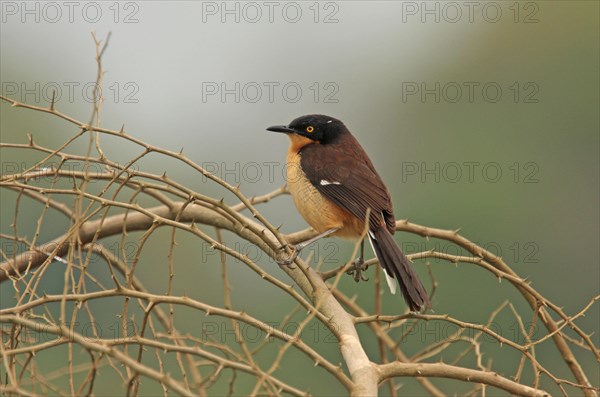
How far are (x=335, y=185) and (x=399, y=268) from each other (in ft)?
3.02

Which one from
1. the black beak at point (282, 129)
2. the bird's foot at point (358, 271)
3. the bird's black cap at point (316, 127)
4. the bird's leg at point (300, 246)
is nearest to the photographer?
the bird's leg at point (300, 246)

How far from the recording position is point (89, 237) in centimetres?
361

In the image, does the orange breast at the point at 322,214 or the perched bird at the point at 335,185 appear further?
the orange breast at the point at 322,214

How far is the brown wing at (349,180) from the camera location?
4.12 m

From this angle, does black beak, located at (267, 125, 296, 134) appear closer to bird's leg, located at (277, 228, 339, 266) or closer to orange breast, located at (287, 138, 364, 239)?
orange breast, located at (287, 138, 364, 239)

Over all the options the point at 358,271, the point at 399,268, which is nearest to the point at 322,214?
the point at 358,271

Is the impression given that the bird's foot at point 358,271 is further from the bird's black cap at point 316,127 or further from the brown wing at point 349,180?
the bird's black cap at point 316,127

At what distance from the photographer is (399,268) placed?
3.47 metres

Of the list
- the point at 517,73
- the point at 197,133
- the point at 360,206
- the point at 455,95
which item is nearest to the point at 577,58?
the point at 517,73

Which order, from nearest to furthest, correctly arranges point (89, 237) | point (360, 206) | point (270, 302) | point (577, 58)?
1. point (89, 237)
2. point (360, 206)
3. point (270, 302)
4. point (577, 58)

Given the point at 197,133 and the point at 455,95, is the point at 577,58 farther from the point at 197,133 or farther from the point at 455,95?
the point at 197,133

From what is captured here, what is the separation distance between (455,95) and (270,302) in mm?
22462

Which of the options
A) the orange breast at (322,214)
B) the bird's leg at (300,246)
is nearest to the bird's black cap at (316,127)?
the orange breast at (322,214)

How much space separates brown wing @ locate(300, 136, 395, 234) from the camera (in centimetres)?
412
